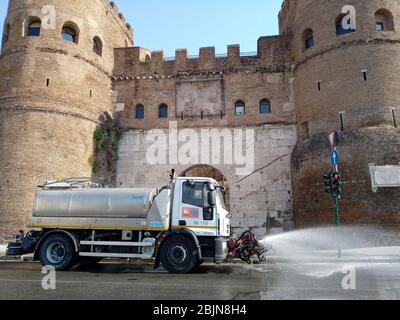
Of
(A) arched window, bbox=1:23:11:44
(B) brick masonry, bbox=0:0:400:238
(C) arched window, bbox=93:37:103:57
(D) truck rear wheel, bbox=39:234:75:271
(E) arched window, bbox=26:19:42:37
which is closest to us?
(D) truck rear wheel, bbox=39:234:75:271

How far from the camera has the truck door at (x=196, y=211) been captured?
30.3 ft

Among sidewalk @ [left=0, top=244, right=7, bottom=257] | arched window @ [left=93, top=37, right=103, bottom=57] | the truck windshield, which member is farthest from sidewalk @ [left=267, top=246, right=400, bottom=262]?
arched window @ [left=93, top=37, right=103, bottom=57]

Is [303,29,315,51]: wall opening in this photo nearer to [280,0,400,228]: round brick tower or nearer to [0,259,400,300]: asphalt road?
[280,0,400,228]: round brick tower

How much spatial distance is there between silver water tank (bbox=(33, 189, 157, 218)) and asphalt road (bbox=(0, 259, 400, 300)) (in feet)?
5.13

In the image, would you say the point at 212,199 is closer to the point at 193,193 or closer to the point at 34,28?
the point at 193,193

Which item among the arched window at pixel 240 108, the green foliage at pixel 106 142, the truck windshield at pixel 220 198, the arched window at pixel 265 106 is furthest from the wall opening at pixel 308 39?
the truck windshield at pixel 220 198

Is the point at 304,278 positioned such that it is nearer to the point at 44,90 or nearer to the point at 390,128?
the point at 390,128

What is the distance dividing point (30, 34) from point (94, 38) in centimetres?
→ 331

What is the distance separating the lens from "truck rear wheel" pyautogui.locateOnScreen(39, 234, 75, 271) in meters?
9.60

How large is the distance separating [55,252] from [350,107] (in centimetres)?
1315

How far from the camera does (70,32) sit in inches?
730

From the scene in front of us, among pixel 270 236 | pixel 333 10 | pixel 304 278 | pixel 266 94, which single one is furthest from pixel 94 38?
pixel 304 278

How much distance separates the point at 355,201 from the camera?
46.9 feet

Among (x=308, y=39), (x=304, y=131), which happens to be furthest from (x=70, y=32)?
(x=304, y=131)
